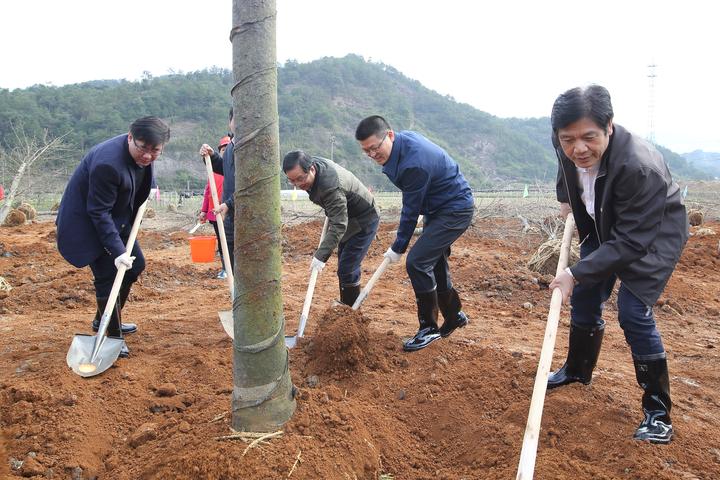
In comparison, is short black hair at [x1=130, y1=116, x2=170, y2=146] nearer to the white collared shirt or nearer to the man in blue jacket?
the man in blue jacket

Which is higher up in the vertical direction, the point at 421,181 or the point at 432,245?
the point at 421,181

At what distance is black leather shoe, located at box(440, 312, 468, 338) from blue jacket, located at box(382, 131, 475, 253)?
750 mm

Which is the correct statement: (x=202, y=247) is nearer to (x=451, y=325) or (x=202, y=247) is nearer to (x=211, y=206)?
(x=211, y=206)

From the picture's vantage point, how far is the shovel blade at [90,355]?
3227 mm

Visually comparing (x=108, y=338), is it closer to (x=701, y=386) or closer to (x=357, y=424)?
(x=357, y=424)

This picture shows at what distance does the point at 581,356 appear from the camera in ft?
9.69

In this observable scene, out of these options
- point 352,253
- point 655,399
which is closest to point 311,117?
point 352,253

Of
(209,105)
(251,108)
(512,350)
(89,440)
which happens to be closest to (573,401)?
(512,350)

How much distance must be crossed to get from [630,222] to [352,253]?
8.31 feet

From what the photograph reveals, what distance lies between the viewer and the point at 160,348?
392cm

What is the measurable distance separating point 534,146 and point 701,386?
72420 millimetres

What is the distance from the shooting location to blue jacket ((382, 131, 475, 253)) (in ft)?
12.0

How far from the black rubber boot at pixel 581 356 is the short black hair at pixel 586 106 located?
1.26 metres

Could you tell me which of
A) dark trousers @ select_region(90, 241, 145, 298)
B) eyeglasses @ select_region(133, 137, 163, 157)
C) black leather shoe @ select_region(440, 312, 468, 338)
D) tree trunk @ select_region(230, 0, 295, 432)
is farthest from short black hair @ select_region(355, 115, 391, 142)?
dark trousers @ select_region(90, 241, 145, 298)
